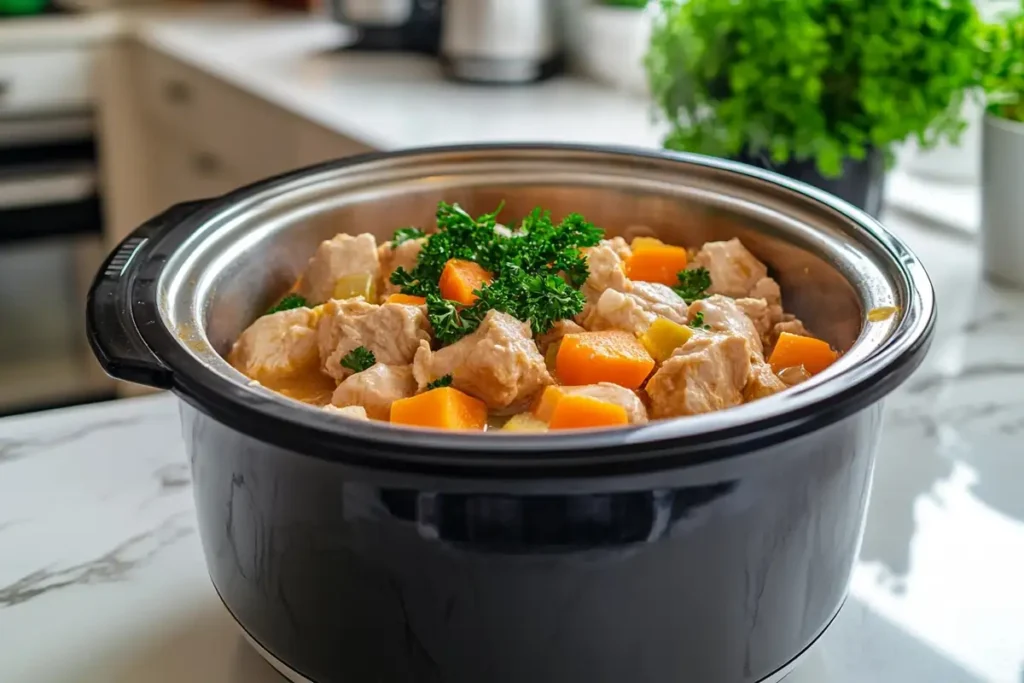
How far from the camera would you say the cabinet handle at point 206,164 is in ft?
8.23

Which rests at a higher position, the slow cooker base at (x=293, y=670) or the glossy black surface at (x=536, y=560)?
the glossy black surface at (x=536, y=560)

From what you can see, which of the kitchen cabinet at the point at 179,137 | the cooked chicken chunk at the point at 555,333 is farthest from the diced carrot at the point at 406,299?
the kitchen cabinet at the point at 179,137

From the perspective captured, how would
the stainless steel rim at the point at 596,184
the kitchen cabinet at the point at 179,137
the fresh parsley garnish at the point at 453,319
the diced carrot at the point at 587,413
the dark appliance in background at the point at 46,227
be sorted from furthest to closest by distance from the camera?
the dark appliance in background at the point at 46,227, the kitchen cabinet at the point at 179,137, the fresh parsley garnish at the point at 453,319, the diced carrot at the point at 587,413, the stainless steel rim at the point at 596,184

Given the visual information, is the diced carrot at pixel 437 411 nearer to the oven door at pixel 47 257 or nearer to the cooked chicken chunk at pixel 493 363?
the cooked chicken chunk at pixel 493 363

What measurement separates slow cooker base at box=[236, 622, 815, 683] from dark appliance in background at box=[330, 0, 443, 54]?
1885mm

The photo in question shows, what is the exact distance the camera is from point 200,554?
0.87 meters

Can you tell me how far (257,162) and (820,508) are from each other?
1.79m

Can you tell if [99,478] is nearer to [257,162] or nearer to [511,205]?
[511,205]

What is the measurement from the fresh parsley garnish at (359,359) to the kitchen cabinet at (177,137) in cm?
112

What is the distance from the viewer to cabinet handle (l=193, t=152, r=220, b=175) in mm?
2509

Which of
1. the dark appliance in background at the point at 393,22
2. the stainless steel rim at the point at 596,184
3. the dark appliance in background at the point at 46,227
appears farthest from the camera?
the dark appliance in background at the point at 46,227

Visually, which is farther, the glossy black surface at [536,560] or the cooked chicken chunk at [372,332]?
the cooked chicken chunk at [372,332]

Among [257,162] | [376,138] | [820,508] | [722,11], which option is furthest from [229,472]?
[257,162]

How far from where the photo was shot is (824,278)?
87 cm
